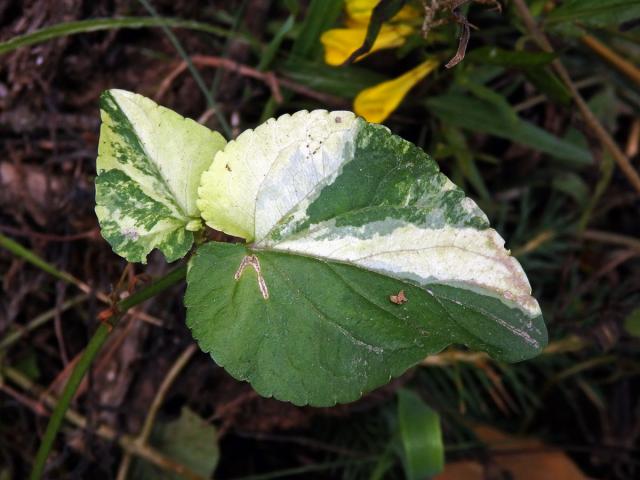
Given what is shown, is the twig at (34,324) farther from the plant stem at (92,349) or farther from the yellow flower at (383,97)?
the yellow flower at (383,97)

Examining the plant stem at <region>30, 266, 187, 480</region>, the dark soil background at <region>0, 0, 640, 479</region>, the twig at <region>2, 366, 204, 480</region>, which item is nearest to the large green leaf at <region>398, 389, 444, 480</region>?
the dark soil background at <region>0, 0, 640, 479</region>

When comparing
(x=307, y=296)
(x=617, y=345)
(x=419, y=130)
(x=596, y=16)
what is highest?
(x=596, y=16)

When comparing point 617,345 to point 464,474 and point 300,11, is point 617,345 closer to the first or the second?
point 464,474

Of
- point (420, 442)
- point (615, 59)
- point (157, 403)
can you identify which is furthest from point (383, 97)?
point (157, 403)

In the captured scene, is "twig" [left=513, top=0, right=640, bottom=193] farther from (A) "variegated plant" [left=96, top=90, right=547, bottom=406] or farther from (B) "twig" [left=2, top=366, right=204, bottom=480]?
(B) "twig" [left=2, top=366, right=204, bottom=480]

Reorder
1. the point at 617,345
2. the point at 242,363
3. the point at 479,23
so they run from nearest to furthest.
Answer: the point at 242,363 < the point at 479,23 < the point at 617,345

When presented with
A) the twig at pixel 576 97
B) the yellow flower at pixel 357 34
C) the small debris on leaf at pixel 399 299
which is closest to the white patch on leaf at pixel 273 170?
the small debris on leaf at pixel 399 299

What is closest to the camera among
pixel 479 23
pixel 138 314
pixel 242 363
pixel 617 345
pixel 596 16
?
pixel 242 363

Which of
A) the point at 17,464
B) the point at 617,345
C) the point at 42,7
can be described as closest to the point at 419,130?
the point at 617,345
